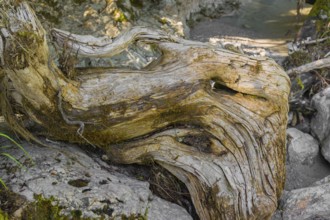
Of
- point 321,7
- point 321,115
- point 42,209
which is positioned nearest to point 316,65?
point 321,115

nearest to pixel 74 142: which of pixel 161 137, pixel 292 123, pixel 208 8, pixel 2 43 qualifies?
pixel 161 137

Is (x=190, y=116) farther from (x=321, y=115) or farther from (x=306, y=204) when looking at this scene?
(x=321, y=115)

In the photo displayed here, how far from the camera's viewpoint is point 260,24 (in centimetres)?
893

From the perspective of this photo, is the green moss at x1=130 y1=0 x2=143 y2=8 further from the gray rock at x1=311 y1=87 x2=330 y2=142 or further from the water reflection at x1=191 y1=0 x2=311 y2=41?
the gray rock at x1=311 y1=87 x2=330 y2=142

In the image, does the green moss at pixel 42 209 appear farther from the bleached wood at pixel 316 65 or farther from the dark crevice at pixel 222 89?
the bleached wood at pixel 316 65

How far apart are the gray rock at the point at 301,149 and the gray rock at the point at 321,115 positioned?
172 mm

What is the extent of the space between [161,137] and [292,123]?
9.77 ft

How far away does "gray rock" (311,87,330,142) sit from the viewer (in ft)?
18.1

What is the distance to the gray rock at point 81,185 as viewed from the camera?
319 cm

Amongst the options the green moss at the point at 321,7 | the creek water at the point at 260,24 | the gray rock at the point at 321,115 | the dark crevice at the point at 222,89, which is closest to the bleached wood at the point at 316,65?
the gray rock at the point at 321,115

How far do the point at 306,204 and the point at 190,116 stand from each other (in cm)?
162

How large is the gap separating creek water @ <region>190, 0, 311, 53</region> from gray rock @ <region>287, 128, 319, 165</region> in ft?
9.43

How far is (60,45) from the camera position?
11.6ft

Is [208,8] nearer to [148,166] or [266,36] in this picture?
[266,36]
